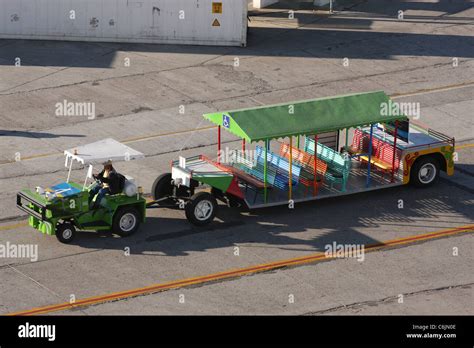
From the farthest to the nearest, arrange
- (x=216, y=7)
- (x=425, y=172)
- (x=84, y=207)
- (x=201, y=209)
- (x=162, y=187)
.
A: (x=216, y=7), (x=425, y=172), (x=162, y=187), (x=201, y=209), (x=84, y=207)

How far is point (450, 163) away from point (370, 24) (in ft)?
54.6

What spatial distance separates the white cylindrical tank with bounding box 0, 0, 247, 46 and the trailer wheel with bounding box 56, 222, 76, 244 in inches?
689

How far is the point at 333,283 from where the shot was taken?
25438 millimetres

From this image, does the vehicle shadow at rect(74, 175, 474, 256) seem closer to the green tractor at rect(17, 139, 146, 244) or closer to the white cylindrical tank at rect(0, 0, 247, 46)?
the green tractor at rect(17, 139, 146, 244)

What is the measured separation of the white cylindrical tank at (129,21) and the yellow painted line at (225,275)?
56.3 feet

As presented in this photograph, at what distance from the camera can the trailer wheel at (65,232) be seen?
26.7 metres

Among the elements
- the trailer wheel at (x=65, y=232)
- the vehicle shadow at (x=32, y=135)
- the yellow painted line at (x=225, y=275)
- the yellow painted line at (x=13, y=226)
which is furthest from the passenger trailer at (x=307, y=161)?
the vehicle shadow at (x=32, y=135)

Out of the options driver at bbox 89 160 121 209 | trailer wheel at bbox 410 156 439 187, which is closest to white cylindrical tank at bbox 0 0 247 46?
trailer wheel at bbox 410 156 439 187

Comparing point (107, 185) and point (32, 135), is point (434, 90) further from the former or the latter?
point (107, 185)

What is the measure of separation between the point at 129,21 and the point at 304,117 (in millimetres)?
15636

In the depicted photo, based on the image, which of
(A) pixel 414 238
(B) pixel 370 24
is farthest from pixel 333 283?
(B) pixel 370 24

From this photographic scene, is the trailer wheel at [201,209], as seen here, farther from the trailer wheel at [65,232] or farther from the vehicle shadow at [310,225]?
the trailer wheel at [65,232]

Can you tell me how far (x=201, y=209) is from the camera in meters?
27.9

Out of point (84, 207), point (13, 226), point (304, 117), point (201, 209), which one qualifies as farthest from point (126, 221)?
point (304, 117)
